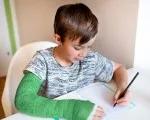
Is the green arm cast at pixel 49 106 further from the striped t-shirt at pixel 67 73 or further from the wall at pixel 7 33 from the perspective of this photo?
the wall at pixel 7 33

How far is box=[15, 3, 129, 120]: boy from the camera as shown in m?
0.81

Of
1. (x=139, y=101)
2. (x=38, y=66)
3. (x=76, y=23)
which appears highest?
(x=76, y=23)

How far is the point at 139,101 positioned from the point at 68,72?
0.95 ft

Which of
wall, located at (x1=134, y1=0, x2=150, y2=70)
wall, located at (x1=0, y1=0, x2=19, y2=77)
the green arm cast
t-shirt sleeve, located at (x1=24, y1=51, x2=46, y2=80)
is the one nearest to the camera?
the green arm cast

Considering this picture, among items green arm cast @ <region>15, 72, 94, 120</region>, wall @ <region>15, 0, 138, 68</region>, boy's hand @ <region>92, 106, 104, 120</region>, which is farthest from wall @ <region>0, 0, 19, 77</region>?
boy's hand @ <region>92, 106, 104, 120</region>

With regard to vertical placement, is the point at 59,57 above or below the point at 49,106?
above

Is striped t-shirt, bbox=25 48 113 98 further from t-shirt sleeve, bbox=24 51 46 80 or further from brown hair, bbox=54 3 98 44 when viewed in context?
brown hair, bbox=54 3 98 44

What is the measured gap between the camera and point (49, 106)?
2.65ft

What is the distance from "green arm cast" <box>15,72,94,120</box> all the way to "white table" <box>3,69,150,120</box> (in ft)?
0.10

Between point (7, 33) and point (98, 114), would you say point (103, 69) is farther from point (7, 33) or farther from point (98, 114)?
point (7, 33)

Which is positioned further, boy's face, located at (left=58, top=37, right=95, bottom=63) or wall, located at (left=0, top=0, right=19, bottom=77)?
wall, located at (left=0, top=0, right=19, bottom=77)

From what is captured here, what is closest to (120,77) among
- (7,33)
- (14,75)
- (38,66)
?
(38,66)

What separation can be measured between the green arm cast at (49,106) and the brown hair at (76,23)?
213mm

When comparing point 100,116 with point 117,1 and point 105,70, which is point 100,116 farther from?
point 117,1
